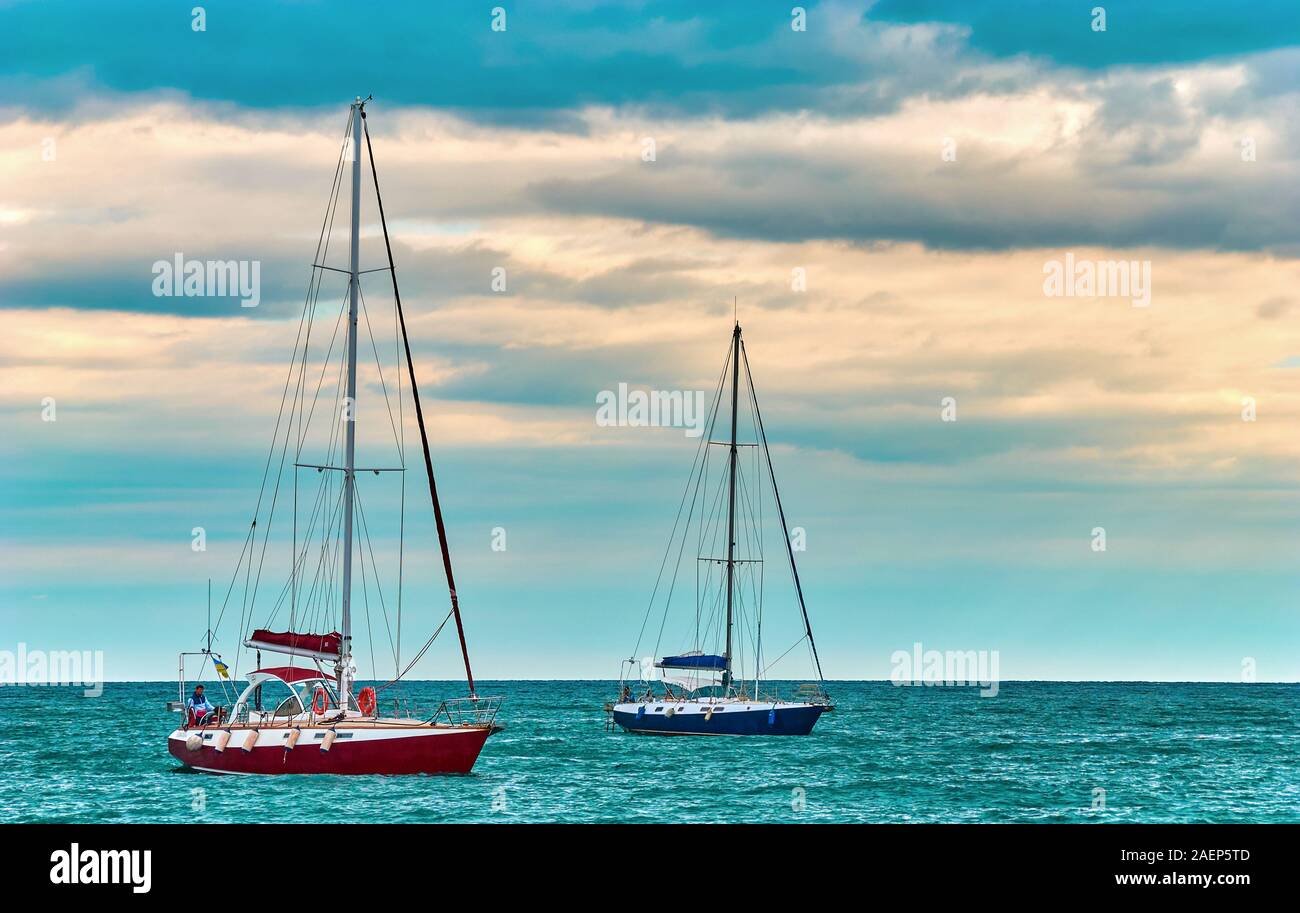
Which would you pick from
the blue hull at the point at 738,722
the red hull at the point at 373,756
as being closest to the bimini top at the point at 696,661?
the blue hull at the point at 738,722

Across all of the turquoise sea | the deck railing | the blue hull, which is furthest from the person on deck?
the blue hull

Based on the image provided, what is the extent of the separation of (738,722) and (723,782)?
24390 mm

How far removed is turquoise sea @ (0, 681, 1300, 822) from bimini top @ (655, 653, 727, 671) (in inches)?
161

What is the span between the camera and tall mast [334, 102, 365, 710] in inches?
1925

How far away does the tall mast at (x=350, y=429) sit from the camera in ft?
160

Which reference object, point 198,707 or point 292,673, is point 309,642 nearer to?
point 292,673

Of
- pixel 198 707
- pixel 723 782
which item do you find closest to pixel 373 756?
pixel 198 707

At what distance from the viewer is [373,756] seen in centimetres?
4753

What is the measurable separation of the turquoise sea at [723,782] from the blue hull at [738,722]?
782mm
